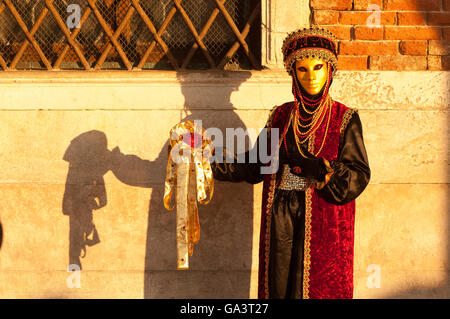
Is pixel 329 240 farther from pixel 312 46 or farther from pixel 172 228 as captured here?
pixel 172 228

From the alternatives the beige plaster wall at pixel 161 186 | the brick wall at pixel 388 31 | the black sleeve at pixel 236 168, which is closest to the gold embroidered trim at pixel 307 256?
the black sleeve at pixel 236 168

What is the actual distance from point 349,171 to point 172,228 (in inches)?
62.0

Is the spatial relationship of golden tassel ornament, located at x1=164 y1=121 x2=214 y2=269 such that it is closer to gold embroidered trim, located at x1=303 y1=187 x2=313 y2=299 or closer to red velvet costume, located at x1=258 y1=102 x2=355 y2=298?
red velvet costume, located at x1=258 y1=102 x2=355 y2=298

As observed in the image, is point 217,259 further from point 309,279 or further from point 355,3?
point 355,3

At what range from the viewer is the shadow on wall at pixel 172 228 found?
4.20 meters

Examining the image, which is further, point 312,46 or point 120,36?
point 120,36

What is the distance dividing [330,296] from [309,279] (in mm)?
160

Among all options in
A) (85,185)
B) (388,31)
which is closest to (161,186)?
(85,185)

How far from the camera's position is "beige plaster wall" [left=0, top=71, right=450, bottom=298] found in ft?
13.6

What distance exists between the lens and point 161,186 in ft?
13.8

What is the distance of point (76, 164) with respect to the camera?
4203mm

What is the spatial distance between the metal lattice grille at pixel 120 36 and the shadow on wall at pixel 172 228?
341 millimetres

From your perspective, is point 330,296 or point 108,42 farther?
point 108,42

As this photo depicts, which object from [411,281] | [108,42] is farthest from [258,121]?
[411,281]
